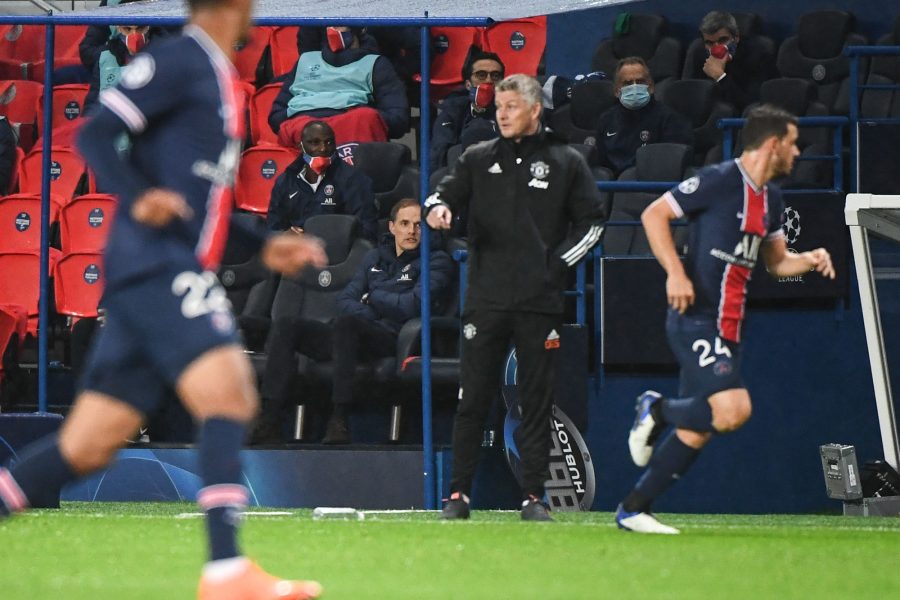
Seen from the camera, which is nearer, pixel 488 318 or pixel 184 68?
pixel 184 68

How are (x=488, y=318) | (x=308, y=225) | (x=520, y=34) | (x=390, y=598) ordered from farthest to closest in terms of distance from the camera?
(x=520, y=34) < (x=308, y=225) < (x=488, y=318) < (x=390, y=598)

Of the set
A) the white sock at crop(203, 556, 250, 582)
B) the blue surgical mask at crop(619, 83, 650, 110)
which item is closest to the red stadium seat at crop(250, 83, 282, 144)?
the blue surgical mask at crop(619, 83, 650, 110)

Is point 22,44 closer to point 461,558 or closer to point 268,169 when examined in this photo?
point 268,169

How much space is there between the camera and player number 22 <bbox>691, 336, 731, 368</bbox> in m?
7.49

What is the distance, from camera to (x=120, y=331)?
464 centimetres

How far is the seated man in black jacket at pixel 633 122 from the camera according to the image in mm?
12242

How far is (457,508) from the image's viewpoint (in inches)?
339

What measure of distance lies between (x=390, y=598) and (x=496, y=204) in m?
3.88

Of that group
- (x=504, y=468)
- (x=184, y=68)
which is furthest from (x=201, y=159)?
(x=504, y=468)

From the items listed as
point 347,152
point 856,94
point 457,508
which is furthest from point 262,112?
point 457,508

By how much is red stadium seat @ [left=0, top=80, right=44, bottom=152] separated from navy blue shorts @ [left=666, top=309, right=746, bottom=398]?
952 cm

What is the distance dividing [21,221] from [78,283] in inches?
58.4

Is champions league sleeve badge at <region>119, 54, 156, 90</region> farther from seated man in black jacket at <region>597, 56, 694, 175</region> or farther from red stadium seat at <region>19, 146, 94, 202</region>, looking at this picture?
red stadium seat at <region>19, 146, 94, 202</region>

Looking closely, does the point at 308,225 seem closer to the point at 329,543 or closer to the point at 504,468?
the point at 504,468
